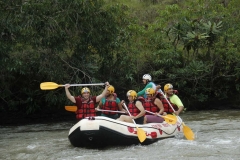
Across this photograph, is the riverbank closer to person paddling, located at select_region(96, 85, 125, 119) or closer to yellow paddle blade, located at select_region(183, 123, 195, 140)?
person paddling, located at select_region(96, 85, 125, 119)

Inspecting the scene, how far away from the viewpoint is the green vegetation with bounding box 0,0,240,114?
455 inches

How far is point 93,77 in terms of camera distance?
13.5 m

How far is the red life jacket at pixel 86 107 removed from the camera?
9.09 m

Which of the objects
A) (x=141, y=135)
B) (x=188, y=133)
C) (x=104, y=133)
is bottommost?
(x=188, y=133)

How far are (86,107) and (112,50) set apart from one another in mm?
4924

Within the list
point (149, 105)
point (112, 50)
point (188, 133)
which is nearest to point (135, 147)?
point (149, 105)

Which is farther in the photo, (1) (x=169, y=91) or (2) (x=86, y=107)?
(1) (x=169, y=91)

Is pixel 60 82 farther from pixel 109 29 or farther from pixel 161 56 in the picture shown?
pixel 161 56

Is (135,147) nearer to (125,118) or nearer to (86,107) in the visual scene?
(125,118)

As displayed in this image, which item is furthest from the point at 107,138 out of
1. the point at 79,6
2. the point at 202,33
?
the point at 202,33

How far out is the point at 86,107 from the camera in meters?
9.11

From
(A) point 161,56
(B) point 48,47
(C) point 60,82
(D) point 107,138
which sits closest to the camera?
(D) point 107,138

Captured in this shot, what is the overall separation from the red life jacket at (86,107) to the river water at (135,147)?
2.47 ft

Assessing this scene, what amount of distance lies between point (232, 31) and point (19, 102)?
8931mm
